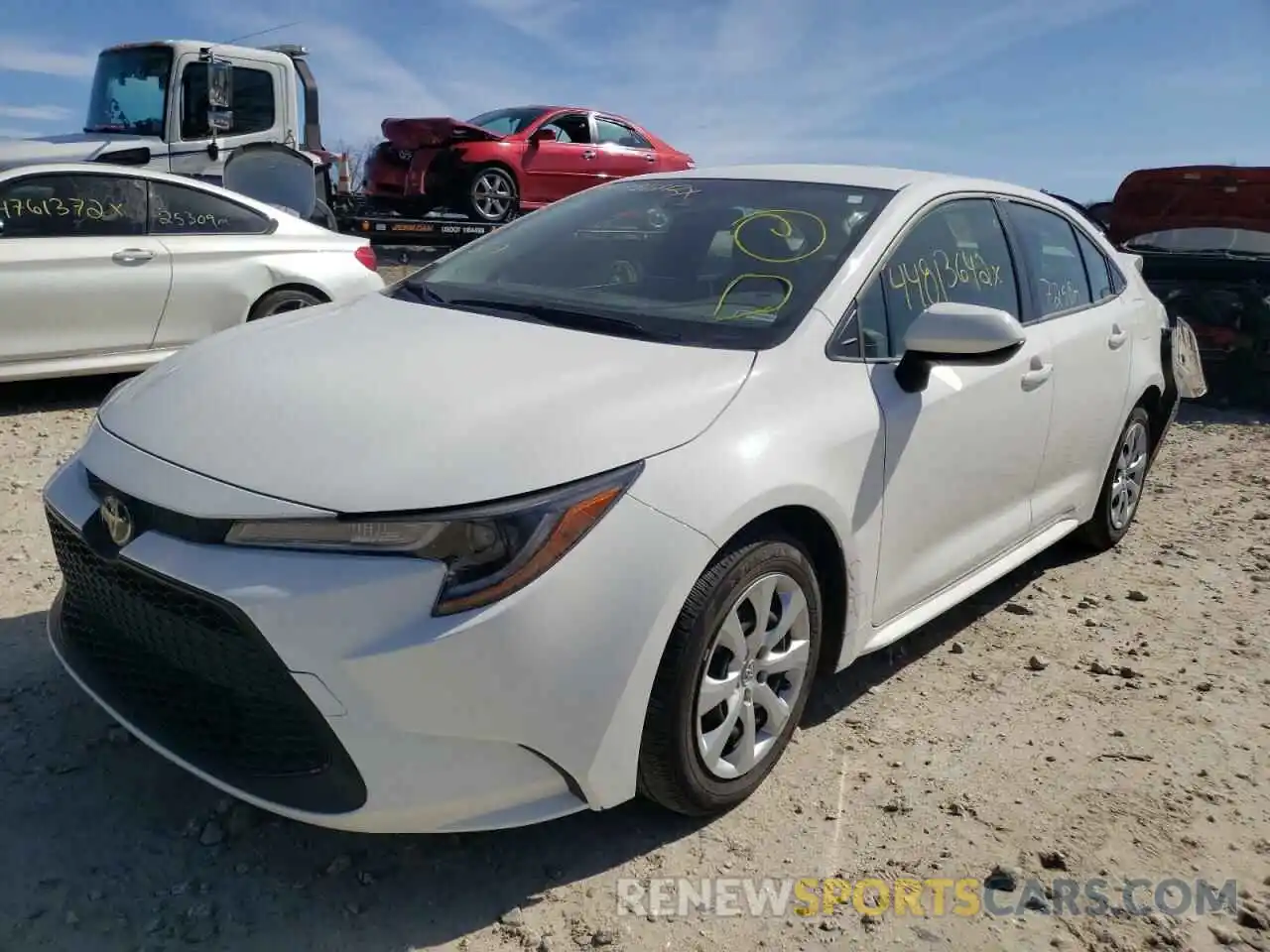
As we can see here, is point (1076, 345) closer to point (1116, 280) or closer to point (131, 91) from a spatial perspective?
point (1116, 280)

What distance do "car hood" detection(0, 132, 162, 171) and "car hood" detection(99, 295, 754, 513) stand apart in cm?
559

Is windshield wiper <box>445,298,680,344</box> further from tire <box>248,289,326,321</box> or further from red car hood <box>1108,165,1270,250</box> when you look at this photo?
red car hood <box>1108,165,1270,250</box>

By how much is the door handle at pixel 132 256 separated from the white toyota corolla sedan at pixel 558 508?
3331mm

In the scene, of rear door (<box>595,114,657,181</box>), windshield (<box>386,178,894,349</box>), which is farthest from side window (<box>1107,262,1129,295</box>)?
rear door (<box>595,114,657,181</box>)

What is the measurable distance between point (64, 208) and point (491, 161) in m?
7.25

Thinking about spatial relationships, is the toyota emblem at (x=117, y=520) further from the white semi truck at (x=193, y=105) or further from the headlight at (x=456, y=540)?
the white semi truck at (x=193, y=105)

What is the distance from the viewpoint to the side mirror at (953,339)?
2.75 meters

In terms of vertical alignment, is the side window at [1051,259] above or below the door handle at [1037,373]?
above

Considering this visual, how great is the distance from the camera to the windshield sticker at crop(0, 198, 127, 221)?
565 centimetres

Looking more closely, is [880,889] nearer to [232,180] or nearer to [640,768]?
[640,768]

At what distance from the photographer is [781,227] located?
10.4ft

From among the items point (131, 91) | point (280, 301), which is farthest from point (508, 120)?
point (280, 301)

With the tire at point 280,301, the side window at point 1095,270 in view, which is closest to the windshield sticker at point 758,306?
the side window at point 1095,270

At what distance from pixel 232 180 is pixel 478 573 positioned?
8393 millimetres
